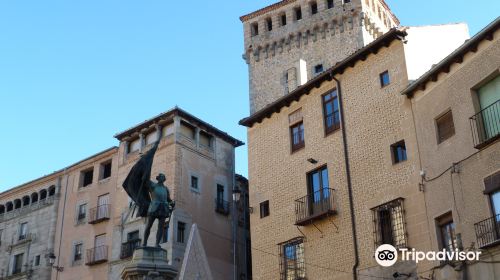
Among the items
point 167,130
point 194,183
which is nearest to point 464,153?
point 194,183

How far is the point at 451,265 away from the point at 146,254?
10.1 meters

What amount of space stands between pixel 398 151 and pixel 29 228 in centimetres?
2931

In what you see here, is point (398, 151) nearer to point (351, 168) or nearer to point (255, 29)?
point (351, 168)

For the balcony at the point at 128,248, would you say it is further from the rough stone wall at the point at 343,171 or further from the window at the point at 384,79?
the window at the point at 384,79

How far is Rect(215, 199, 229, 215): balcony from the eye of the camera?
A: 38394 millimetres

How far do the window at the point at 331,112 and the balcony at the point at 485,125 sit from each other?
7930 mm

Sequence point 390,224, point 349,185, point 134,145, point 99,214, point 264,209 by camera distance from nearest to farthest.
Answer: point 390,224 → point 349,185 → point 264,209 → point 99,214 → point 134,145

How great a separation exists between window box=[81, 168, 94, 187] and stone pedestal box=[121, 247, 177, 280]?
27.9 m

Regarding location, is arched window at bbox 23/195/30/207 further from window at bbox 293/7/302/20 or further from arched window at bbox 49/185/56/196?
window at bbox 293/7/302/20

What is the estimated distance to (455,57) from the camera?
21516 mm

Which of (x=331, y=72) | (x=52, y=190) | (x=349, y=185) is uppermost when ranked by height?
(x=52, y=190)

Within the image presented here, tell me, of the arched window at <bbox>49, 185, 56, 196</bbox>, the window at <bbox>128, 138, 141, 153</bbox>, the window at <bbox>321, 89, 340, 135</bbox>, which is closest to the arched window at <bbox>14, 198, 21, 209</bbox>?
the arched window at <bbox>49, 185, 56, 196</bbox>

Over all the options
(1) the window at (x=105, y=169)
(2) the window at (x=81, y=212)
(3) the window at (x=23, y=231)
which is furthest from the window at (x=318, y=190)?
(3) the window at (x=23, y=231)

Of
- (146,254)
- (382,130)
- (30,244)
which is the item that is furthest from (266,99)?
(146,254)
